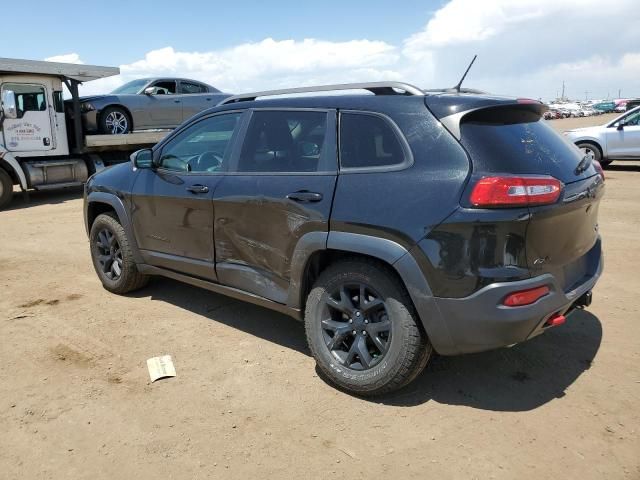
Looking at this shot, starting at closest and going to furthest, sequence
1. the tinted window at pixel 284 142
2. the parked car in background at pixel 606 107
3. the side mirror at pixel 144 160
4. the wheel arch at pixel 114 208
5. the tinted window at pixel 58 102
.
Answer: the tinted window at pixel 284 142
the side mirror at pixel 144 160
the wheel arch at pixel 114 208
the tinted window at pixel 58 102
the parked car in background at pixel 606 107

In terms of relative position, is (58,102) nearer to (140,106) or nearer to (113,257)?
(140,106)

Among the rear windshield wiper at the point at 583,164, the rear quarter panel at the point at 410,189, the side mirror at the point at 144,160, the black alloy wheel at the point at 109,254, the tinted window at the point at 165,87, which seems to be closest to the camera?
the rear quarter panel at the point at 410,189

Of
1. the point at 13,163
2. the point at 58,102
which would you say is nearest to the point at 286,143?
the point at 13,163

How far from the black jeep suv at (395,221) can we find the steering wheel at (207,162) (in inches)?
1.0

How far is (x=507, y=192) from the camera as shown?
2684mm

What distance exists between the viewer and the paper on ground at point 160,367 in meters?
3.57

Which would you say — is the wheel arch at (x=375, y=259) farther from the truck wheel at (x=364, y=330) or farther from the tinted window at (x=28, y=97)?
the tinted window at (x=28, y=97)

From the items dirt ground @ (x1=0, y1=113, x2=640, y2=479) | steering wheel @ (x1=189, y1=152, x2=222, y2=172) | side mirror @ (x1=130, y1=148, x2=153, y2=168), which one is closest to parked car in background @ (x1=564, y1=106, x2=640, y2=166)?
dirt ground @ (x1=0, y1=113, x2=640, y2=479)

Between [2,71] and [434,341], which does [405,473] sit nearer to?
[434,341]

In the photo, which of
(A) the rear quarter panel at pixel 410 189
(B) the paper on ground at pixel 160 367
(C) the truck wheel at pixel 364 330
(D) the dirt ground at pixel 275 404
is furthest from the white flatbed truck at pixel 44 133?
(A) the rear quarter panel at pixel 410 189

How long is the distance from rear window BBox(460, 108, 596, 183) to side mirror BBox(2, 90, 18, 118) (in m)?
11.1

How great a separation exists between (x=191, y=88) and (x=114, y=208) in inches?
395

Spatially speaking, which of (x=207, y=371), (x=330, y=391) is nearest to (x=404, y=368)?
(x=330, y=391)

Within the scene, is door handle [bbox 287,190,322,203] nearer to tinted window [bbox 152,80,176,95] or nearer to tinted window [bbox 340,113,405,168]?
tinted window [bbox 340,113,405,168]
